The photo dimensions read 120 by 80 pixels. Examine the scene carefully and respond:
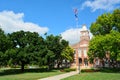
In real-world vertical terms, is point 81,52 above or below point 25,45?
above

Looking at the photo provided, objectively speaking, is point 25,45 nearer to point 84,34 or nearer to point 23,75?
point 23,75

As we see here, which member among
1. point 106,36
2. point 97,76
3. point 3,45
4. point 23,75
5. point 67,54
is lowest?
point 97,76

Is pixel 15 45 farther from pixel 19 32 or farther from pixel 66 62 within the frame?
pixel 66 62

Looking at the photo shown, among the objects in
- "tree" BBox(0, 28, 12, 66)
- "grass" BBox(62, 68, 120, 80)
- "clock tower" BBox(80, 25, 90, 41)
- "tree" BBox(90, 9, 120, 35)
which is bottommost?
"grass" BBox(62, 68, 120, 80)

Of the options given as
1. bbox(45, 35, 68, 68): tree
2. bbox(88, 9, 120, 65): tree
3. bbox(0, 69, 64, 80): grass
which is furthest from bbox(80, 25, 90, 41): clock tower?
bbox(0, 69, 64, 80): grass

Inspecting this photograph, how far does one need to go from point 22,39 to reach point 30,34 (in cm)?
240

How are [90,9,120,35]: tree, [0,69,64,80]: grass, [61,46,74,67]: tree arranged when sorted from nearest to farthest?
[0,69,64,80]: grass, [90,9,120,35]: tree, [61,46,74,67]: tree

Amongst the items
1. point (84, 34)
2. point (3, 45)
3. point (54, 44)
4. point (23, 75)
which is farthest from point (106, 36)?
point (84, 34)

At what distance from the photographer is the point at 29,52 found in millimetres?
48906

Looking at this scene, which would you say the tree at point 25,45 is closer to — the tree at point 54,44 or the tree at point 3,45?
the tree at point 3,45

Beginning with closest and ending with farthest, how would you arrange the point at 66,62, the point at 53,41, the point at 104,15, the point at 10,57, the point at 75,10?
the point at 75,10, the point at 10,57, the point at 104,15, the point at 53,41, the point at 66,62

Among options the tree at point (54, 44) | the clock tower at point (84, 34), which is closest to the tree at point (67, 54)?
the tree at point (54, 44)

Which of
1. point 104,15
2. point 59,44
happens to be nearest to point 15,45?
point 59,44

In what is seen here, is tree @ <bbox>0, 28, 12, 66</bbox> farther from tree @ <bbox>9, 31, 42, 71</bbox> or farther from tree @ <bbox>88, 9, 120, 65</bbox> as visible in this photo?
tree @ <bbox>88, 9, 120, 65</bbox>
